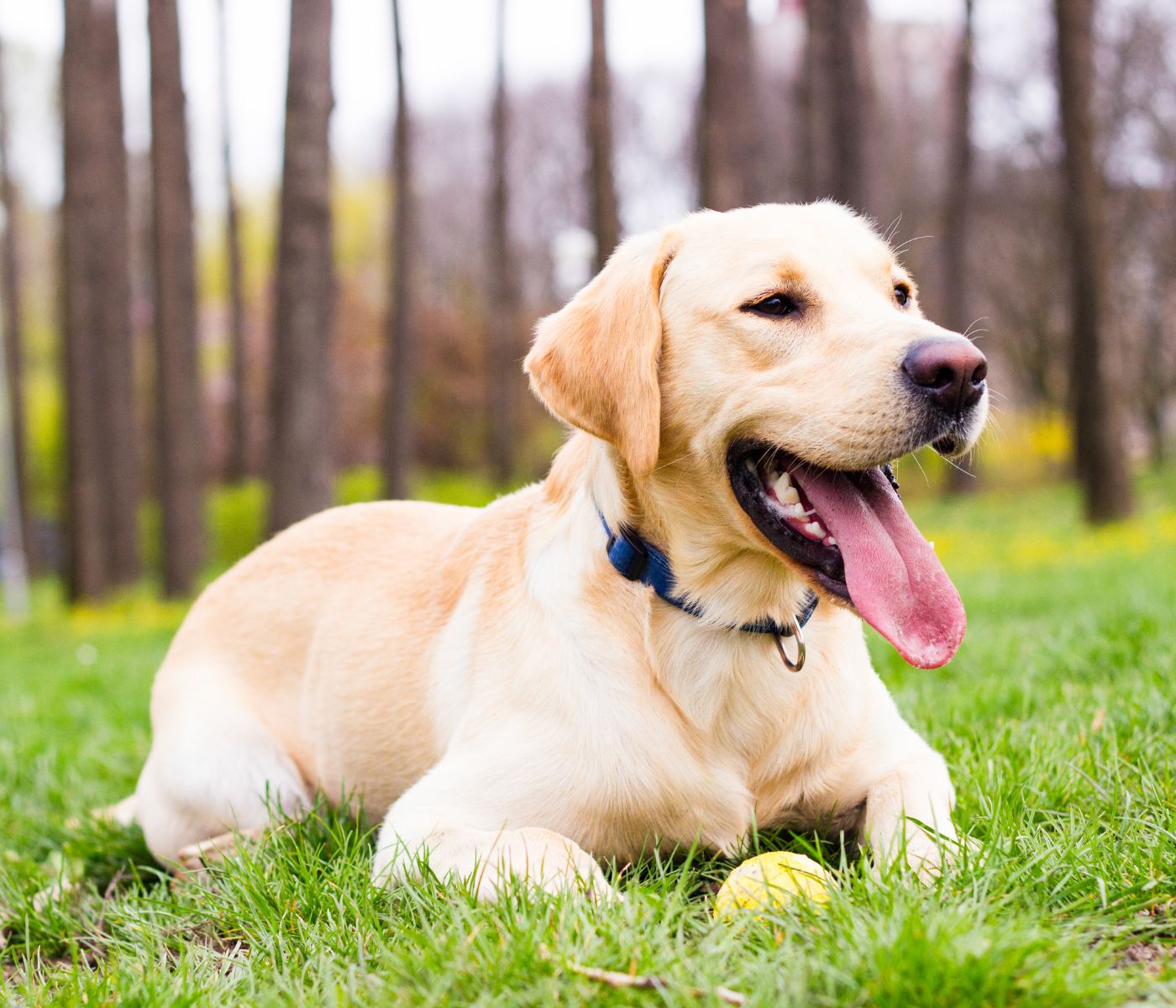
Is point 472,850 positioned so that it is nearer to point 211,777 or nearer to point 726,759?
point 726,759

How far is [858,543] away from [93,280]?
1352 centimetres

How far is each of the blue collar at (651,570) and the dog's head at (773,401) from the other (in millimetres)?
45

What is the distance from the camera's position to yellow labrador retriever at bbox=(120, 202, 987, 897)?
8.01 ft

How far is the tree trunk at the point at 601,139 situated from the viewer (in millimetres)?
10953

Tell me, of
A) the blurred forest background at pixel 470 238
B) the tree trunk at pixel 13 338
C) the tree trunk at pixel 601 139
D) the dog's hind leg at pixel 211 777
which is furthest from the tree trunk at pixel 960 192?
the tree trunk at pixel 13 338

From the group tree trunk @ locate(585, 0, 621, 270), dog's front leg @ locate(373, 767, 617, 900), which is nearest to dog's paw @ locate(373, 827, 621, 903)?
dog's front leg @ locate(373, 767, 617, 900)

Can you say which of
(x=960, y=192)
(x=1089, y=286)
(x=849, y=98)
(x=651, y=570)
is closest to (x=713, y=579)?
(x=651, y=570)

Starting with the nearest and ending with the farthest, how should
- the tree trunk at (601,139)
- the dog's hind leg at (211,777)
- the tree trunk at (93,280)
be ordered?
the dog's hind leg at (211,777)
the tree trunk at (601,139)
the tree trunk at (93,280)

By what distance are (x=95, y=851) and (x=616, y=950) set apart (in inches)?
89.0

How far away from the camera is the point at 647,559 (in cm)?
Answer: 269

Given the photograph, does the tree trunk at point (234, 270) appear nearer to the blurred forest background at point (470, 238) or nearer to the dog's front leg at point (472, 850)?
the blurred forest background at point (470, 238)

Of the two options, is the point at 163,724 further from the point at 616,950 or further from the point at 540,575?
the point at 616,950

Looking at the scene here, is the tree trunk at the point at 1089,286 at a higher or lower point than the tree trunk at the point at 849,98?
lower

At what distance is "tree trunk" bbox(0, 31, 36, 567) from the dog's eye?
22.2 metres
